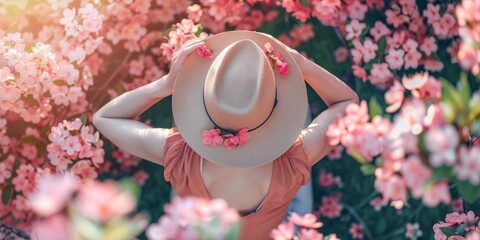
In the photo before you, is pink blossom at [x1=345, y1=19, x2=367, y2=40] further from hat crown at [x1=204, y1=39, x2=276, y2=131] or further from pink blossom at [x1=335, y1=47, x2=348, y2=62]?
hat crown at [x1=204, y1=39, x2=276, y2=131]

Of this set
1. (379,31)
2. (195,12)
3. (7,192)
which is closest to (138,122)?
(195,12)

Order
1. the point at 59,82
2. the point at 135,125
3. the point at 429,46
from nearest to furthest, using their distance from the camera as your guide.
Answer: the point at 135,125 → the point at 59,82 → the point at 429,46

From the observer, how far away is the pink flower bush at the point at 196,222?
157cm

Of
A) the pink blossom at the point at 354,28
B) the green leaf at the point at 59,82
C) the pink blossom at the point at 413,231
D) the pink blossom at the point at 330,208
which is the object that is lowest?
the pink blossom at the point at 413,231

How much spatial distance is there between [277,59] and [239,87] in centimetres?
22

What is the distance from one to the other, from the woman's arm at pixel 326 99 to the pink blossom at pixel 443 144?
1.04 metres

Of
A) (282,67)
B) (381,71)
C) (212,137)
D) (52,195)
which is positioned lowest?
(381,71)

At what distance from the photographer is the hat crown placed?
91.0 inches

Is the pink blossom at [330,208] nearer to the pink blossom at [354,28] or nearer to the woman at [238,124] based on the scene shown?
the pink blossom at [354,28]

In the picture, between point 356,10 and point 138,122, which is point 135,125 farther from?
point 356,10

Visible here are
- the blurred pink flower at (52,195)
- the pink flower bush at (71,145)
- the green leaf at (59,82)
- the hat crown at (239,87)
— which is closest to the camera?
the blurred pink flower at (52,195)

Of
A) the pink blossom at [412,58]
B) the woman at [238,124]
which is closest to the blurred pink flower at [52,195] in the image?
the woman at [238,124]

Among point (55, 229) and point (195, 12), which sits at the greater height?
point (55, 229)

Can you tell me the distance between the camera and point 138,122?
2625 millimetres
